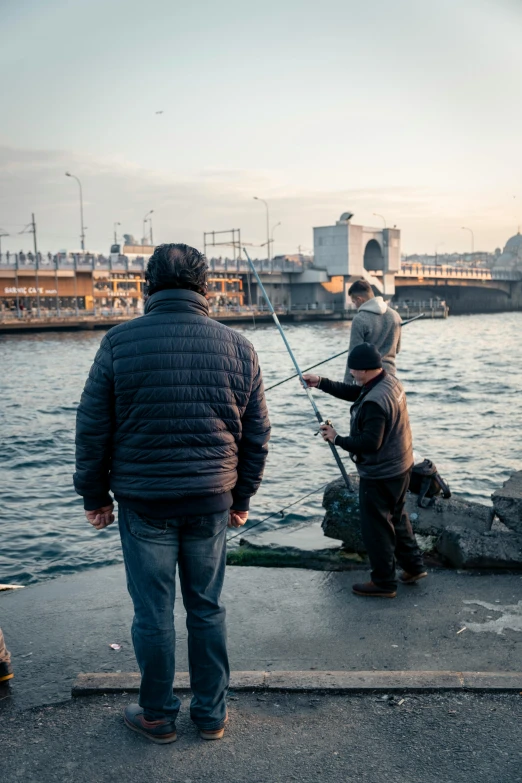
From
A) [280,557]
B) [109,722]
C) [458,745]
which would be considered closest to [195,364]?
[109,722]

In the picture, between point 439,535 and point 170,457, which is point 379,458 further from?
point 170,457

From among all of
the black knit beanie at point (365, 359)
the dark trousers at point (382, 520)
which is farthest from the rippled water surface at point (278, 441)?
the black knit beanie at point (365, 359)

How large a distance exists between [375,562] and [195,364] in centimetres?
221

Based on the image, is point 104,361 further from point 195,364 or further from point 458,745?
point 458,745

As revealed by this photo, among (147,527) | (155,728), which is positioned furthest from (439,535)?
(147,527)

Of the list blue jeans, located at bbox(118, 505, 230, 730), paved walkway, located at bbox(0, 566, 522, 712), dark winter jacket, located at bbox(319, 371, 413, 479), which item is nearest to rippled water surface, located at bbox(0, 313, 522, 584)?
paved walkway, located at bbox(0, 566, 522, 712)

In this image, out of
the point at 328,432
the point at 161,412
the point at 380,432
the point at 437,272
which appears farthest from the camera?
the point at 437,272

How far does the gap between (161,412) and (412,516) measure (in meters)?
3.23

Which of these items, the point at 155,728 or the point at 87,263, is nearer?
the point at 155,728

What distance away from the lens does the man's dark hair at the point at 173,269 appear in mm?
3000

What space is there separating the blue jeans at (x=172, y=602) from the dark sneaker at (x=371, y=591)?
5.63 feet

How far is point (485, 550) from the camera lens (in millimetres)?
5055

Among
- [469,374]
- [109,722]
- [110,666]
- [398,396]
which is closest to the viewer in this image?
[109,722]

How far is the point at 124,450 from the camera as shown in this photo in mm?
2957
